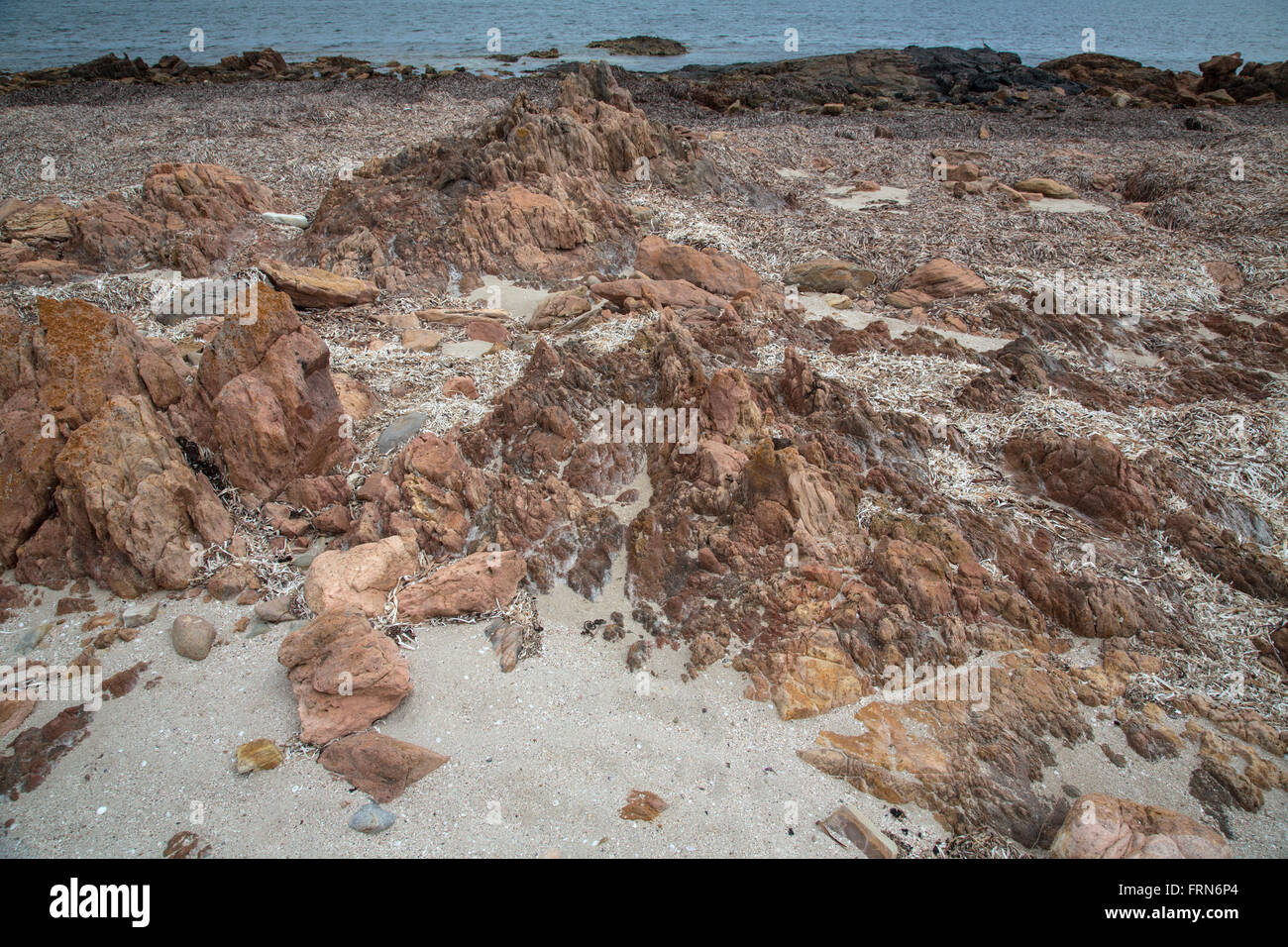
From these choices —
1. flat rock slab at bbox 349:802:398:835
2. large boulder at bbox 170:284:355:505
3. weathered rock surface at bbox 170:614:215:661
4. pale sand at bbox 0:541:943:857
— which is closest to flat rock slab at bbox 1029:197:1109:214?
pale sand at bbox 0:541:943:857

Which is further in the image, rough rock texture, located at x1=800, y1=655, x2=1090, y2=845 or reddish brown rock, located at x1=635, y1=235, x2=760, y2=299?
reddish brown rock, located at x1=635, y1=235, x2=760, y2=299

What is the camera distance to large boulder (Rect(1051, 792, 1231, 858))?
418cm

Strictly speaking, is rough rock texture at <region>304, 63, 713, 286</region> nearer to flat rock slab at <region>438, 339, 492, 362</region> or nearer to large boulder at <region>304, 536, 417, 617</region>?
flat rock slab at <region>438, 339, 492, 362</region>

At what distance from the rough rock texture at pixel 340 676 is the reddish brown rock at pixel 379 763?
0.63 feet

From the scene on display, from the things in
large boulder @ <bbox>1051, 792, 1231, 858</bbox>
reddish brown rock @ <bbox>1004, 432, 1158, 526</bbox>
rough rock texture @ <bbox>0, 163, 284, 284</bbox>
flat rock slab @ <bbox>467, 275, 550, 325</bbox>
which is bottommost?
large boulder @ <bbox>1051, 792, 1231, 858</bbox>

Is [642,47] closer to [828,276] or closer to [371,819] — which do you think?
[828,276]

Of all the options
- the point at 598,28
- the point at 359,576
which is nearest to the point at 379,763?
the point at 359,576

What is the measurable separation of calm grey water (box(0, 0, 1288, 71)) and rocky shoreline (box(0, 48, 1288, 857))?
30.6m

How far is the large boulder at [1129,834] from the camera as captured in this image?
418 cm

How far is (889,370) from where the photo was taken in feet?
29.8

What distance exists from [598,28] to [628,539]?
5413 centimetres

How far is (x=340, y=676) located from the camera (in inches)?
202

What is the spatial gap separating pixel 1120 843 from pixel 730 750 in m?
2.43

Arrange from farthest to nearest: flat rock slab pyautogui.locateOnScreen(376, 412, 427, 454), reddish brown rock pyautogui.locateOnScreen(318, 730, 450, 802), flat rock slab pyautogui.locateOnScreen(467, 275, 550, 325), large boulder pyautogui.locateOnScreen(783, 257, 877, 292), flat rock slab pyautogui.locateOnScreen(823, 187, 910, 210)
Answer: flat rock slab pyautogui.locateOnScreen(823, 187, 910, 210) < large boulder pyautogui.locateOnScreen(783, 257, 877, 292) < flat rock slab pyautogui.locateOnScreen(467, 275, 550, 325) < flat rock slab pyautogui.locateOnScreen(376, 412, 427, 454) < reddish brown rock pyautogui.locateOnScreen(318, 730, 450, 802)
